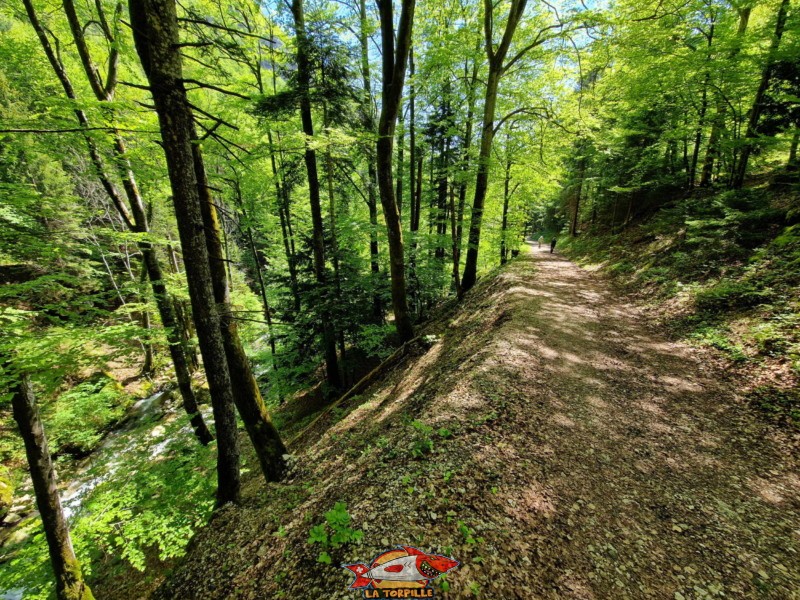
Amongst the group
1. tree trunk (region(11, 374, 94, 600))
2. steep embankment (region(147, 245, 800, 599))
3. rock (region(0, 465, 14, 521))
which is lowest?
rock (region(0, 465, 14, 521))

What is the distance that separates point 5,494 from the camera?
28.9 ft

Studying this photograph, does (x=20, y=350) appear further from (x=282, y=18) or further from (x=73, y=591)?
(x=282, y=18)

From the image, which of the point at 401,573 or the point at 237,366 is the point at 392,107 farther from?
the point at 401,573

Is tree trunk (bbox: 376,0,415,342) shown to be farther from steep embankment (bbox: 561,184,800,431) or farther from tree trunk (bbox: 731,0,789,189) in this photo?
tree trunk (bbox: 731,0,789,189)

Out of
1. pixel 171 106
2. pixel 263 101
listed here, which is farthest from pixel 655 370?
pixel 263 101

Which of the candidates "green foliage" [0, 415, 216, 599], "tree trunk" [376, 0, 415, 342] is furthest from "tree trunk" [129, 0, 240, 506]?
"tree trunk" [376, 0, 415, 342]

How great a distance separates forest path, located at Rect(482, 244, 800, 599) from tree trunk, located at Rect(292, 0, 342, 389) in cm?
593

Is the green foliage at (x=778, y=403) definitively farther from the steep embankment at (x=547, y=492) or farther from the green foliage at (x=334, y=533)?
the green foliage at (x=334, y=533)

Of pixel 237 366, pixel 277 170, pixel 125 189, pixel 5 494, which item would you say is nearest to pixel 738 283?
pixel 237 366

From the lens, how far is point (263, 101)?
6.86 m

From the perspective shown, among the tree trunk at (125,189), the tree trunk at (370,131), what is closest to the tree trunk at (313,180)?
the tree trunk at (370,131)

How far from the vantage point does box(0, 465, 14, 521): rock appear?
852 centimetres

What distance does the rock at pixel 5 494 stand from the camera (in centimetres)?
852

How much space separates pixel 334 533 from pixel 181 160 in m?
4.57
